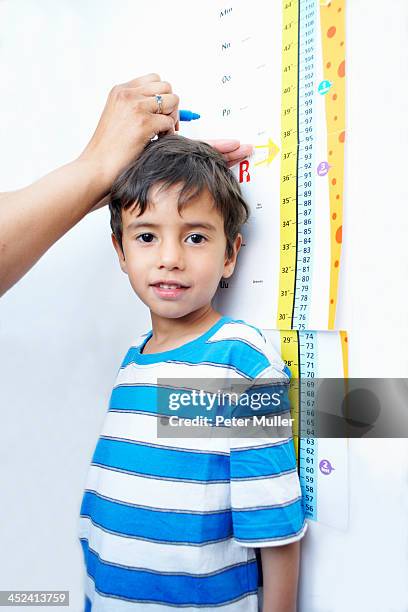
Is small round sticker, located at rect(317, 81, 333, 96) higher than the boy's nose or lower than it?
higher

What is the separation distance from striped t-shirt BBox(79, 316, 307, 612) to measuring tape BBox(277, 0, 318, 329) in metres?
0.08

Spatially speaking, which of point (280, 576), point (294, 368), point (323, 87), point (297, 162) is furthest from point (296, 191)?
point (280, 576)

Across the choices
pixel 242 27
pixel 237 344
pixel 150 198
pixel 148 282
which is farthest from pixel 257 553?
pixel 242 27

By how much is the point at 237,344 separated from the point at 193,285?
11cm

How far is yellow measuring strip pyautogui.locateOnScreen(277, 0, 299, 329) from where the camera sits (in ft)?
2.54

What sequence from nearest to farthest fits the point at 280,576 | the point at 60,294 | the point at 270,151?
the point at 280,576 → the point at 270,151 → the point at 60,294

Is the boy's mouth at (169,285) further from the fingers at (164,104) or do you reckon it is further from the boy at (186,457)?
the fingers at (164,104)

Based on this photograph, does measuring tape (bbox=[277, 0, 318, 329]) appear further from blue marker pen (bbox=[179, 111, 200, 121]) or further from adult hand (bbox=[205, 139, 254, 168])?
blue marker pen (bbox=[179, 111, 200, 121])

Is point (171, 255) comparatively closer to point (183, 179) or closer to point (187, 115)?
point (183, 179)

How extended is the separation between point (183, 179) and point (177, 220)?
66mm

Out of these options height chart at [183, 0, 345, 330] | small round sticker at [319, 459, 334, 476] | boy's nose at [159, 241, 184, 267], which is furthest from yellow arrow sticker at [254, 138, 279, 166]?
small round sticker at [319, 459, 334, 476]

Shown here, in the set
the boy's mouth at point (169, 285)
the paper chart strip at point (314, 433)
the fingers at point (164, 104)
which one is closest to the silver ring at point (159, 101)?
the fingers at point (164, 104)

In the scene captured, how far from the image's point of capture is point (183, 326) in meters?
0.84

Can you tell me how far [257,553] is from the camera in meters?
0.74
